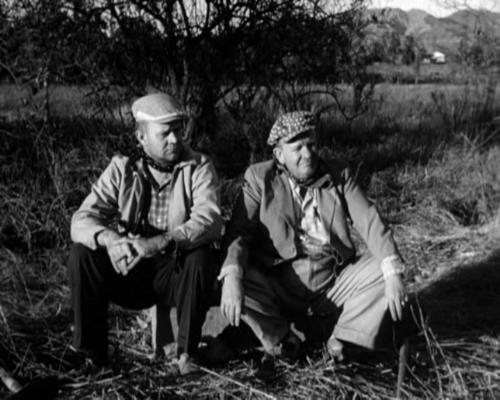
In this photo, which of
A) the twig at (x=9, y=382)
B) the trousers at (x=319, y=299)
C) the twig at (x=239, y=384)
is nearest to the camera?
the twig at (x=239, y=384)

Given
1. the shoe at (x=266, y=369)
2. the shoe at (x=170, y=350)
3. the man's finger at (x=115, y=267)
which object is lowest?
the shoe at (x=170, y=350)

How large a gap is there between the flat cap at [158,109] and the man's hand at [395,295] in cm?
133

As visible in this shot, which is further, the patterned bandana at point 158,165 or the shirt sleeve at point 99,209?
the patterned bandana at point 158,165

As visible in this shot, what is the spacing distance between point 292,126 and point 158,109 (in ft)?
2.23

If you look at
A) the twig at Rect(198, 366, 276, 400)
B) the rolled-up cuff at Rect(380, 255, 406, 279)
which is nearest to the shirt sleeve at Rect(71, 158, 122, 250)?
the twig at Rect(198, 366, 276, 400)

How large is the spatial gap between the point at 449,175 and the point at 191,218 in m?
4.46

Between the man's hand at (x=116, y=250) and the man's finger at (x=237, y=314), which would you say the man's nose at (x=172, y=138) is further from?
the man's finger at (x=237, y=314)

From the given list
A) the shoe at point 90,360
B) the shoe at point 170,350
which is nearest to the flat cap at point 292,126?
the shoe at point 170,350

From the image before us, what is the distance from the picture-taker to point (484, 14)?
12.7 metres

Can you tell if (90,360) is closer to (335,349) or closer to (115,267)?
(115,267)

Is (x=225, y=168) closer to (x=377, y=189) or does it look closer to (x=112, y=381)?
(x=377, y=189)

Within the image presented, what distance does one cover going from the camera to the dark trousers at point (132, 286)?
3256 millimetres

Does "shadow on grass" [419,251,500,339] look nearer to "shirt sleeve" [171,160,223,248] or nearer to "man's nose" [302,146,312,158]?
"man's nose" [302,146,312,158]

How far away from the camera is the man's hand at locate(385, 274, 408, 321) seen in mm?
3211
